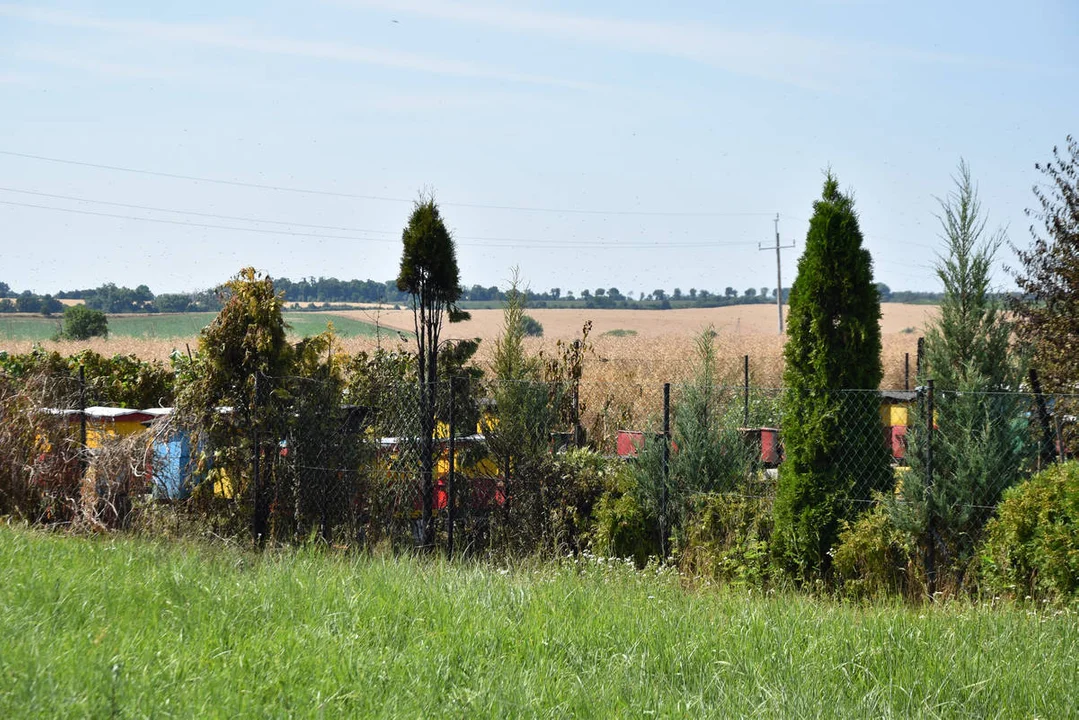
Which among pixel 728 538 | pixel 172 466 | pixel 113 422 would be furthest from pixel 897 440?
pixel 113 422

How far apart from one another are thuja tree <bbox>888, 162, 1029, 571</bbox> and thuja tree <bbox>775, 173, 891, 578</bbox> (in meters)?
0.44

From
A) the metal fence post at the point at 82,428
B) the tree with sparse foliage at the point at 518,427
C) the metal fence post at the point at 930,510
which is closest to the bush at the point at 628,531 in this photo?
the tree with sparse foliage at the point at 518,427

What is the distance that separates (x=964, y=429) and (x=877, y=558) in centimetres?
121

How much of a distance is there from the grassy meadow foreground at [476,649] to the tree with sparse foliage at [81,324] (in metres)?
41.2

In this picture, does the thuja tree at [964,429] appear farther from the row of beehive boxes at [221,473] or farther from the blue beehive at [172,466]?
the blue beehive at [172,466]

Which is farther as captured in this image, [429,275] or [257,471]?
[429,275]

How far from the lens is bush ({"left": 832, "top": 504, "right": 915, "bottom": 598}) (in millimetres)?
7645

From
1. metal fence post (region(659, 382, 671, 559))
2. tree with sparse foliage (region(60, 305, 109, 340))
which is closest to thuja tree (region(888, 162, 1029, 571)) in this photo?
metal fence post (region(659, 382, 671, 559))

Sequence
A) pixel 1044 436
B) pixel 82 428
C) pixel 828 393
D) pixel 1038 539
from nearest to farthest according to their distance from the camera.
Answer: pixel 1038 539, pixel 1044 436, pixel 828 393, pixel 82 428

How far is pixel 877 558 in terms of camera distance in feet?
25.2

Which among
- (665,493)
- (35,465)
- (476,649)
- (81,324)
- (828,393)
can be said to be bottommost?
(476,649)

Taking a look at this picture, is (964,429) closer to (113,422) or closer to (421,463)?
(421,463)

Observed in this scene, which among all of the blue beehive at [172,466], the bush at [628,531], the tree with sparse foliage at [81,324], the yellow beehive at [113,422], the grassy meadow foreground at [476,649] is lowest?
the bush at [628,531]

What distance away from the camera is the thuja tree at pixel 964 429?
24.7ft
